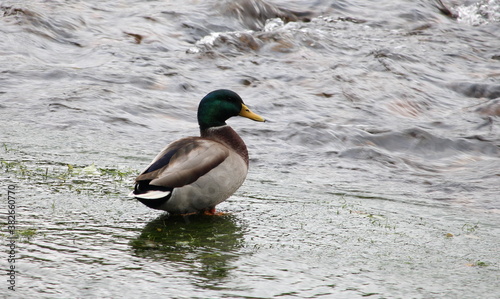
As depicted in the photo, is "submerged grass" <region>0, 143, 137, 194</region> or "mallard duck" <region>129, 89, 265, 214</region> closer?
"mallard duck" <region>129, 89, 265, 214</region>

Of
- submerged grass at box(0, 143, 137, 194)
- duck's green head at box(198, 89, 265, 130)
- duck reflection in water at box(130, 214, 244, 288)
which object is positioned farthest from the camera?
duck's green head at box(198, 89, 265, 130)

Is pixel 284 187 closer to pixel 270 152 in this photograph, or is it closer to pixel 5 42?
pixel 270 152

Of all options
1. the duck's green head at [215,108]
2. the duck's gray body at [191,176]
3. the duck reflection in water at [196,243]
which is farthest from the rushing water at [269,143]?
the duck's green head at [215,108]

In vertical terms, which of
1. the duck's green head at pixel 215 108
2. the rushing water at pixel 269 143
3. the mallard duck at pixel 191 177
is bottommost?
the rushing water at pixel 269 143

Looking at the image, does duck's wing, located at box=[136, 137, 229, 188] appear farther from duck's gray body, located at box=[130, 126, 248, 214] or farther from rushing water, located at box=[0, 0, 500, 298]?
rushing water, located at box=[0, 0, 500, 298]

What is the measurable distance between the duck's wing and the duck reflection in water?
29cm

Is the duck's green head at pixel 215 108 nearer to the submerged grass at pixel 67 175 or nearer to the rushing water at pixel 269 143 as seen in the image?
the rushing water at pixel 269 143

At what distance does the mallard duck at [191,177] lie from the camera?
4223 millimetres

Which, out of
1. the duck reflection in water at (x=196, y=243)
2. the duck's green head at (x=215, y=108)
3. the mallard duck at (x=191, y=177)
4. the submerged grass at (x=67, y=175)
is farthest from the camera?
the duck's green head at (x=215, y=108)

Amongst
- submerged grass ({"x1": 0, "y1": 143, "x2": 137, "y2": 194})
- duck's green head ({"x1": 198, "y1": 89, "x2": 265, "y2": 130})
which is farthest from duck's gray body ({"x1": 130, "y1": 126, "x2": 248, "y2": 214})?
submerged grass ({"x1": 0, "y1": 143, "x2": 137, "y2": 194})

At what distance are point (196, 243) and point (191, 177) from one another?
1.86 ft

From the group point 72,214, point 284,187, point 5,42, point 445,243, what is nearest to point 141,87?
point 5,42

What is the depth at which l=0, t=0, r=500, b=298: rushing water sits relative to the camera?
11.6 ft

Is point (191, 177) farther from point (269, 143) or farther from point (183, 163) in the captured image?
point (269, 143)
